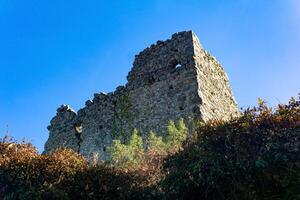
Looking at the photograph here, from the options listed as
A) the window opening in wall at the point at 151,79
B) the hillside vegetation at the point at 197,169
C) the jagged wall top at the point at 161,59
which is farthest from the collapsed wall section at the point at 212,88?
the hillside vegetation at the point at 197,169

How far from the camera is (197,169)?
8672 millimetres

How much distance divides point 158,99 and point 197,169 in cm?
757

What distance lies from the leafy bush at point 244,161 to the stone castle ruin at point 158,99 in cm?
521

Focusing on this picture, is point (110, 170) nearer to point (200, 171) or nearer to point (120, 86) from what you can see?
point (200, 171)

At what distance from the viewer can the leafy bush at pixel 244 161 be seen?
8.19 metres

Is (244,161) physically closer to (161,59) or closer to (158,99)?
(158,99)

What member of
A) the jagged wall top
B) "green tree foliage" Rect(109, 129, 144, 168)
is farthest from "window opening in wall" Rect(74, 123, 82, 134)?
"green tree foliage" Rect(109, 129, 144, 168)

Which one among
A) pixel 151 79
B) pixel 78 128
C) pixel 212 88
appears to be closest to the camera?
pixel 212 88

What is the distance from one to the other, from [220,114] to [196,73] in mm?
1778

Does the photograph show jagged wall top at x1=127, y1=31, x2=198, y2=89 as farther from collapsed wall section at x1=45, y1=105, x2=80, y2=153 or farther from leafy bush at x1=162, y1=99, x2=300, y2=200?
leafy bush at x1=162, y1=99, x2=300, y2=200

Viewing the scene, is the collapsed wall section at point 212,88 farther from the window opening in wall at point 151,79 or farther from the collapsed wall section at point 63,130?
the collapsed wall section at point 63,130

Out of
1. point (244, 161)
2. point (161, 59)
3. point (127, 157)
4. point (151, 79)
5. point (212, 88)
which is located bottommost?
point (244, 161)

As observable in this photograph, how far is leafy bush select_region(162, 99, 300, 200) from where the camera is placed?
819 centimetres

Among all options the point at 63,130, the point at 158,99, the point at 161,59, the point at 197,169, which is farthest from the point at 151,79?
the point at 197,169
